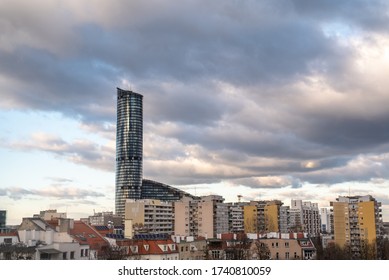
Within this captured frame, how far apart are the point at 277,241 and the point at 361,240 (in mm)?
9546

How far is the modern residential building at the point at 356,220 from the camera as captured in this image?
22766mm

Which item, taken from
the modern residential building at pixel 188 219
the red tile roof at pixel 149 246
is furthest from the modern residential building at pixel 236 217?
the red tile roof at pixel 149 246

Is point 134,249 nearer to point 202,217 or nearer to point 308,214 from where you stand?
point 202,217

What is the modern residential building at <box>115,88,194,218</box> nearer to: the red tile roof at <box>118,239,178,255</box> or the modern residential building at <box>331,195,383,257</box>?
the modern residential building at <box>331,195,383,257</box>

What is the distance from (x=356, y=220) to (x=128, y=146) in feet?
134

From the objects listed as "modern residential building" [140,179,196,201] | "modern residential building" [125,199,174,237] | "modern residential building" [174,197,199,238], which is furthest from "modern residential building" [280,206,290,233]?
"modern residential building" [140,179,196,201]

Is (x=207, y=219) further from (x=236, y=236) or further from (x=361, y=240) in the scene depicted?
(x=236, y=236)

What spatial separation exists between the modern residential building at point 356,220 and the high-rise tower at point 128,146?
37961 mm

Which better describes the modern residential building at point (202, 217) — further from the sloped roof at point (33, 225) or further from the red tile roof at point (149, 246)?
the sloped roof at point (33, 225)

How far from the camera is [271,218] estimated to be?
31297mm

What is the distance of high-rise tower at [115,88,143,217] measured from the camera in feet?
195
